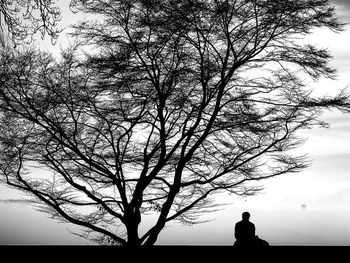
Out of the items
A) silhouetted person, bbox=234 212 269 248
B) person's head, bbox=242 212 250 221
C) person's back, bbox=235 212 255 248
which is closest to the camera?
silhouetted person, bbox=234 212 269 248

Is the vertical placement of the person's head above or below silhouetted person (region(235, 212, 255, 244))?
above

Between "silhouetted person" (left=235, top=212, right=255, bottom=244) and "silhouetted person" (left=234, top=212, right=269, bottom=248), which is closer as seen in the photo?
"silhouetted person" (left=234, top=212, right=269, bottom=248)

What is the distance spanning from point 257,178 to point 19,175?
7155 millimetres

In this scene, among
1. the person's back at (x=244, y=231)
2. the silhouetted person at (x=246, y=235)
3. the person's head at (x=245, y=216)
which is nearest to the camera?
the silhouetted person at (x=246, y=235)

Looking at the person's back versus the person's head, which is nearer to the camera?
the person's back

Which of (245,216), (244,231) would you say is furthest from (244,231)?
(245,216)

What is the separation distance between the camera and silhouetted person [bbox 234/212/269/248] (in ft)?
23.1

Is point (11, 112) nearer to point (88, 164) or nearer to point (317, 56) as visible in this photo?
point (88, 164)

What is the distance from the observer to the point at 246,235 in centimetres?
736

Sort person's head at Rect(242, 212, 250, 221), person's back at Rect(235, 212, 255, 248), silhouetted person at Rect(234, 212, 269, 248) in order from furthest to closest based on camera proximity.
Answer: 1. person's head at Rect(242, 212, 250, 221)
2. person's back at Rect(235, 212, 255, 248)
3. silhouetted person at Rect(234, 212, 269, 248)

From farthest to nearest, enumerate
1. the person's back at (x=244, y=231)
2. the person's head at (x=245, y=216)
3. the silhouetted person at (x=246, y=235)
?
the person's head at (x=245, y=216)
the person's back at (x=244, y=231)
the silhouetted person at (x=246, y=235)

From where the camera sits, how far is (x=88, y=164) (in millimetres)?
12484

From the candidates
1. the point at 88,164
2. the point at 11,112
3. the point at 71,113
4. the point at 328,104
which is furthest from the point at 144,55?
the point at 328,104

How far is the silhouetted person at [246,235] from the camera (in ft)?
23.1
